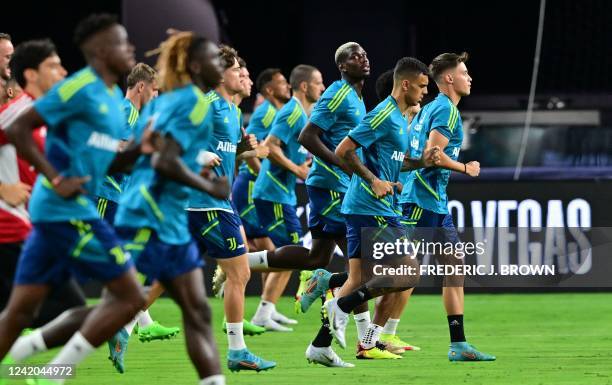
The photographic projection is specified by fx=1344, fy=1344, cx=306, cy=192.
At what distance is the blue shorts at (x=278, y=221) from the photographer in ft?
40.2

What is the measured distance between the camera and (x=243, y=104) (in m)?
20.8

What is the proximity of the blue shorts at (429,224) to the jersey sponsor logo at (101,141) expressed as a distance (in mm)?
3565

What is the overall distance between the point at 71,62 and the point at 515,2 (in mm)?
8919

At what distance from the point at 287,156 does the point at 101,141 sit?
5935mm

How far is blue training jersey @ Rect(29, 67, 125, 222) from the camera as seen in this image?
6.10 m

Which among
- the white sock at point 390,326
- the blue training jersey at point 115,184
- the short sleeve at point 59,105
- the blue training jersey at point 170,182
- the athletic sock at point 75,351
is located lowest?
the white sock at point 390,326

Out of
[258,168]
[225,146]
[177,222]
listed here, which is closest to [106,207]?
[225,146]

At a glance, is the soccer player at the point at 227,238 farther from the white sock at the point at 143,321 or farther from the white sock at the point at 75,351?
the white sock at the point at 75,351

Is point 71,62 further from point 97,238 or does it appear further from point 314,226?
point 97,238

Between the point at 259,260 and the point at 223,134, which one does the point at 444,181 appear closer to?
the point at 223,134

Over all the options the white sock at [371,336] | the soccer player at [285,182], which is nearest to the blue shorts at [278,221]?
the soccer player at [285,182]

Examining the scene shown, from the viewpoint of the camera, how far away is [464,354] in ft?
29.7

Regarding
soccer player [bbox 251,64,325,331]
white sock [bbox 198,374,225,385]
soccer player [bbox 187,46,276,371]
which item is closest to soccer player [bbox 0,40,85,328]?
white sock [bbox 198,374,225,385]

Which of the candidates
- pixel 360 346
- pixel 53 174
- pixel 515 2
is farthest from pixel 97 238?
pixel 515 2
